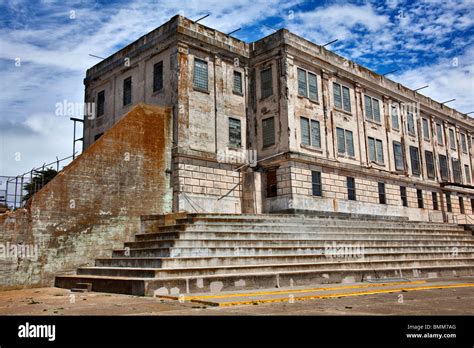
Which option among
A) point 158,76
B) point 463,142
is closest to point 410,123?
point 463,142

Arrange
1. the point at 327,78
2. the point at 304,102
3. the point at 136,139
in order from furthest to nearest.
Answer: the point at 327,78 < the point at 304,102 < the point at 136,139

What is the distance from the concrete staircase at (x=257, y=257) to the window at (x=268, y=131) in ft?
19.8

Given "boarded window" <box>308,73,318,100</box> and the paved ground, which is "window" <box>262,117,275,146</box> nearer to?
"boarded window" <box>308,73,318,100</box>

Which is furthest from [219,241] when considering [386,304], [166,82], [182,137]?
[166,82]

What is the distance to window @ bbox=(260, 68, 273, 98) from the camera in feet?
80.6

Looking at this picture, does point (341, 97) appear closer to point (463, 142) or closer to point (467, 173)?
point (463, 142)

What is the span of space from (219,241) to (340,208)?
1287 centimetres

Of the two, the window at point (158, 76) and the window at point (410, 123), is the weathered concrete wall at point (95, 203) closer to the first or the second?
the window at point (158, 76)

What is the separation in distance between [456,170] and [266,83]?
2119cm

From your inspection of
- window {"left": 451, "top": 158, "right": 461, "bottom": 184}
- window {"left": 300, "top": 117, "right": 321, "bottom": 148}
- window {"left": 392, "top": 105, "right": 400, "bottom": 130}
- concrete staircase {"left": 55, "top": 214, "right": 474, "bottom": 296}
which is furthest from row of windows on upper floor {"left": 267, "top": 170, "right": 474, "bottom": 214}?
window {"left": 392, "top": 105, "right": 400, "bottom": 130}

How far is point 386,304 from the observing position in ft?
28.6

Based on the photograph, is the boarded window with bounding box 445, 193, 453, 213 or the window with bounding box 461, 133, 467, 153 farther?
the window with bounding box 461, 133, 467, 153

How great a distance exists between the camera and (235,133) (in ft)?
78.2
